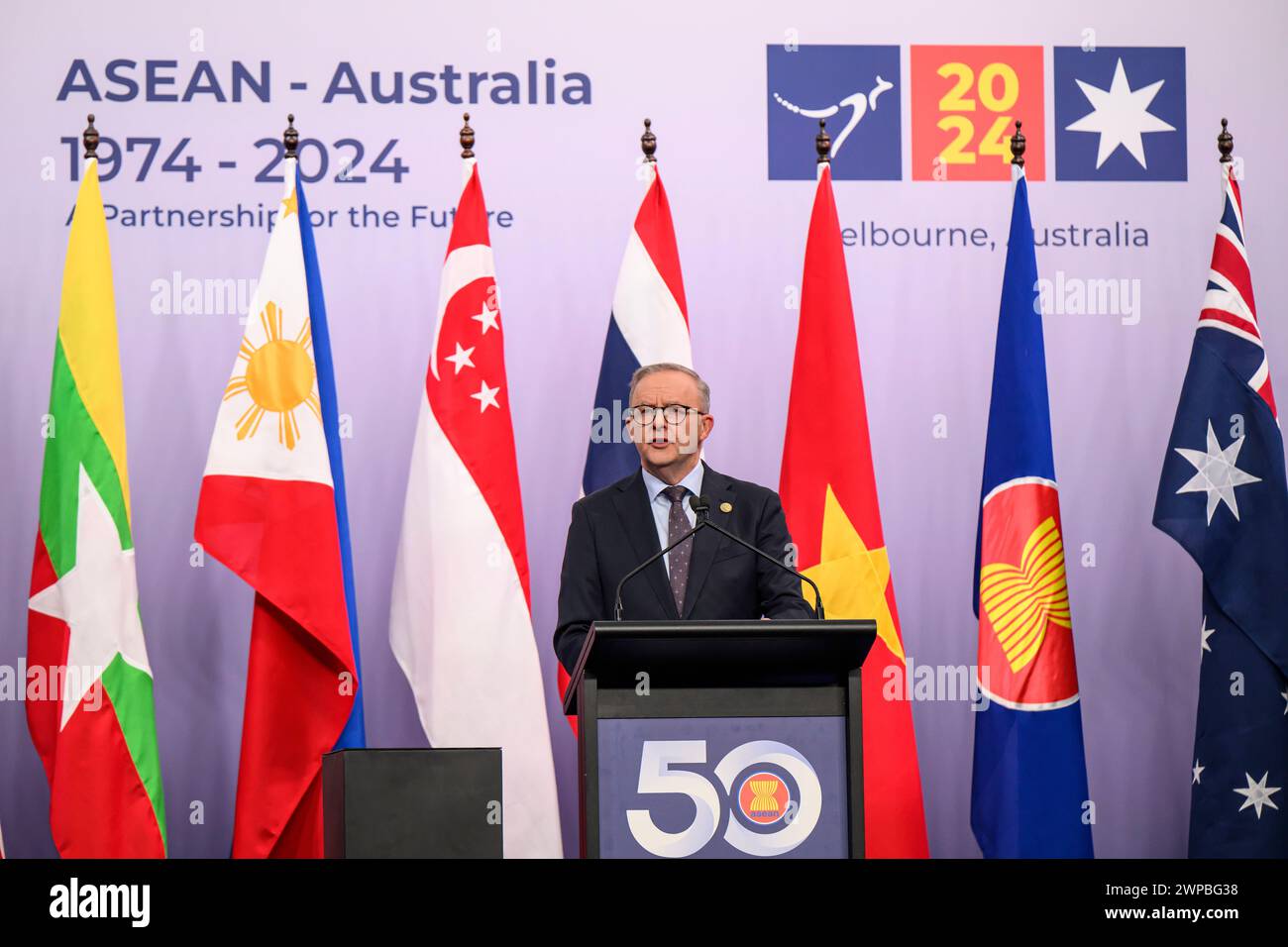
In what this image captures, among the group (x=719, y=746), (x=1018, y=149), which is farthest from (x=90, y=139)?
(x=719, y=746)

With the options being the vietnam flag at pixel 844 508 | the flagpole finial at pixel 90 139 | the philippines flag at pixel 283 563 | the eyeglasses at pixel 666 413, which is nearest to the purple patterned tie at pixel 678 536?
the eyeglasses at pixel 666 413

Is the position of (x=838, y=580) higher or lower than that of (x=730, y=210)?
lower

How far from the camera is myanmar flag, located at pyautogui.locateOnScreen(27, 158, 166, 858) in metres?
3.93

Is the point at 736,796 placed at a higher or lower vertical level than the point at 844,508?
lower

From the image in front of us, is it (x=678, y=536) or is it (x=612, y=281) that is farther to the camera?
(x=612, y=281)

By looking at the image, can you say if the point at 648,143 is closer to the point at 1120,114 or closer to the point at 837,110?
the point at 837,110

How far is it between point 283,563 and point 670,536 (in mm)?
1204

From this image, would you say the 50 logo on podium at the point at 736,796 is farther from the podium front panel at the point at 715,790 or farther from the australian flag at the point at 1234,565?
the australian flag at the point at 1234,565

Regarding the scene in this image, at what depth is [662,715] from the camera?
2461 millimetres

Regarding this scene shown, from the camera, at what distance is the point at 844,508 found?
4242 millimetres

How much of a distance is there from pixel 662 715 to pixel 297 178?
2462mm

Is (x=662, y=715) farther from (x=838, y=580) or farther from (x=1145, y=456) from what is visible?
(x=1145, y=456)

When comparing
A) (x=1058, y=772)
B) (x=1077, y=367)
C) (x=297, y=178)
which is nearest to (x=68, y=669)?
(x=297, y=178)
